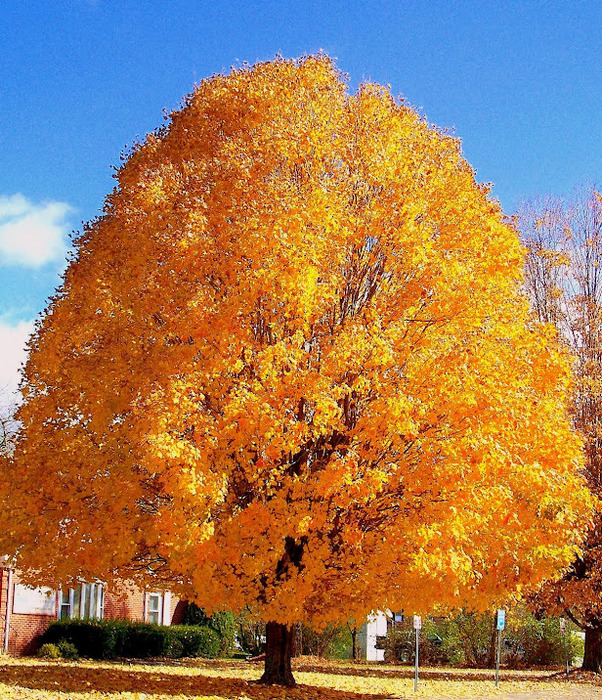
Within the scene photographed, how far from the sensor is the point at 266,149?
612 inches

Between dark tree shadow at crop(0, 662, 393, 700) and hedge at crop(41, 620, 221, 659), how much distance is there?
7.17 meters

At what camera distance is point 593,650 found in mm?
27297

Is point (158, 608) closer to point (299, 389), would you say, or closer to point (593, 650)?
point (593, 650)

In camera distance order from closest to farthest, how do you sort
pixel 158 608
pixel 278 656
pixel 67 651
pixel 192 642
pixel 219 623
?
1. pixel 278 656
2. pixel 67 651
3. pixel 192 642
4. pixel 219 623
5. pixel 158 608

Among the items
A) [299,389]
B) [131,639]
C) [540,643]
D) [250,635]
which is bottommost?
[250,635]

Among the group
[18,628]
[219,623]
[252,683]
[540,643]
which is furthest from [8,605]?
[540,643]

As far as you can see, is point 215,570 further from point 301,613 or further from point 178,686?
point 178,686

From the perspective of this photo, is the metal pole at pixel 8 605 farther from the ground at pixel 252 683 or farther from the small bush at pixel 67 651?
the ground at pixel 252 683

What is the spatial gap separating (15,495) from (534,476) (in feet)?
28.4

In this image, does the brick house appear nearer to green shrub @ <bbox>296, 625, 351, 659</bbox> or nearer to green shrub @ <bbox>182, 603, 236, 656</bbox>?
green shrub @ <bbox>182, 603, 236, 656</bbox>

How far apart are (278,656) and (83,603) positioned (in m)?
13.2

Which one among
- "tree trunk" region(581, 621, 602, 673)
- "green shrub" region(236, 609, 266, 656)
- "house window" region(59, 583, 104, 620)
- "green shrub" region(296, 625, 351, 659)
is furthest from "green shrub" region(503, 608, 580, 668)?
"house window" region(59, 583, 104, 620)

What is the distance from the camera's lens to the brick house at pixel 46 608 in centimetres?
2418

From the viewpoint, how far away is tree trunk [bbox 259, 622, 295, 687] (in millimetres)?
16344
